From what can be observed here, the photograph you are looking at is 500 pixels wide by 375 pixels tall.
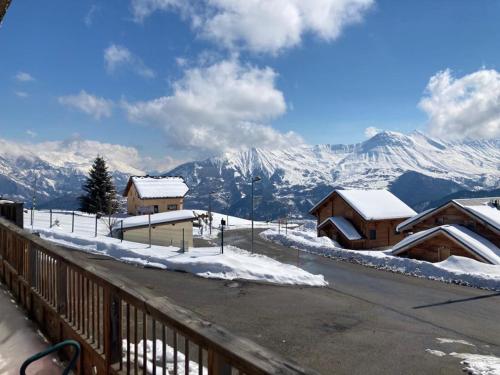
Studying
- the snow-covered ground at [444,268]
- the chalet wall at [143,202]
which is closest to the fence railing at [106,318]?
the snow-covered ground at [444,268]

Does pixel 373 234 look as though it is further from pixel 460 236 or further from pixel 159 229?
pixel 159 229

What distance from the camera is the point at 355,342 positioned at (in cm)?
1026

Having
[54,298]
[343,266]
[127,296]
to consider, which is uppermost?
[127,296]

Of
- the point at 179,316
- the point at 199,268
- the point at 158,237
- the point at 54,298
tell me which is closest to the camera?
the point at 179,316

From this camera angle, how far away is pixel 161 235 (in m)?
33.8

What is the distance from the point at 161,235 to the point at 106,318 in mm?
30343

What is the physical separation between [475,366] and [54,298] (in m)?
9.45

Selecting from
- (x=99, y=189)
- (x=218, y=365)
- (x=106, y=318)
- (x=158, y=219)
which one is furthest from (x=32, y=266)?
(x=99, y=189)

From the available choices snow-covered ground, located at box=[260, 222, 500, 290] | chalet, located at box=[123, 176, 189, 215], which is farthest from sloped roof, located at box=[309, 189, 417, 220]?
chalet, located at box=[123, 176, 189, 215]

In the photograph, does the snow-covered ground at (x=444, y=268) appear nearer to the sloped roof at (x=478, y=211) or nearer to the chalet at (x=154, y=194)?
the sloped roof at (x=478, y=211)

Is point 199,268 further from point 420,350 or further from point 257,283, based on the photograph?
point 420,350

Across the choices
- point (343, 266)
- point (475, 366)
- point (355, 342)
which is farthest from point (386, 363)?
point (343, 266)

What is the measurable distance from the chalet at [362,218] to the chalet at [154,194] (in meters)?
23.7

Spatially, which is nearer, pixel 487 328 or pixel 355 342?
pixel 355 342
